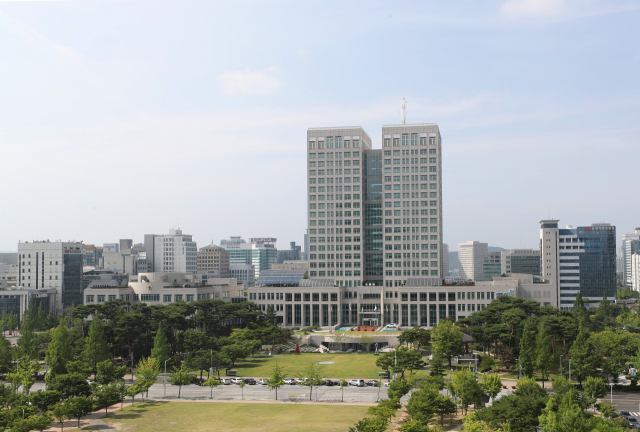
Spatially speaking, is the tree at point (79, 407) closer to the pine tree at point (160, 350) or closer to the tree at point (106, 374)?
the tree at point (106, 374)

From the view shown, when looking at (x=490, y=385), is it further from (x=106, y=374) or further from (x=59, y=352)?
(x=59, y=352)

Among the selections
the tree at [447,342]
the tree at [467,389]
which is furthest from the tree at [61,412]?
the tree at [447,342]

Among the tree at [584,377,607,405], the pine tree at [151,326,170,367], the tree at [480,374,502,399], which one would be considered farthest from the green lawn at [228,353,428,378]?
the tree at [584,377,607,405]

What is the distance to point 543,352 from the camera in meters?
112

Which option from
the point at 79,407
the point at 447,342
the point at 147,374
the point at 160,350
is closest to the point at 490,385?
the point at 447,342

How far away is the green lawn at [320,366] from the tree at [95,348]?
2834cm

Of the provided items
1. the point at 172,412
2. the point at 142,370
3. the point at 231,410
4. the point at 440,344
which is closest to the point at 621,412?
the point at 440,344

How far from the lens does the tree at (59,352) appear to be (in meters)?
112

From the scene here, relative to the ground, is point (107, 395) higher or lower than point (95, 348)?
lower

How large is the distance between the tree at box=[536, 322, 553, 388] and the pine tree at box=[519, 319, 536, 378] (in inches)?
41.0

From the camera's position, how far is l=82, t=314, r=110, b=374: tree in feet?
401

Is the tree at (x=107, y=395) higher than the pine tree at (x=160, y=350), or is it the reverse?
the pine tree at (x=160, y=350)

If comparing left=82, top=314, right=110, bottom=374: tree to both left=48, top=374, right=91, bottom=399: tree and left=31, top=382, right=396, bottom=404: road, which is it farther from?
left=48, top=374, right=91, bottom=399: tree

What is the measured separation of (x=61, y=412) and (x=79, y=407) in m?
3.55
